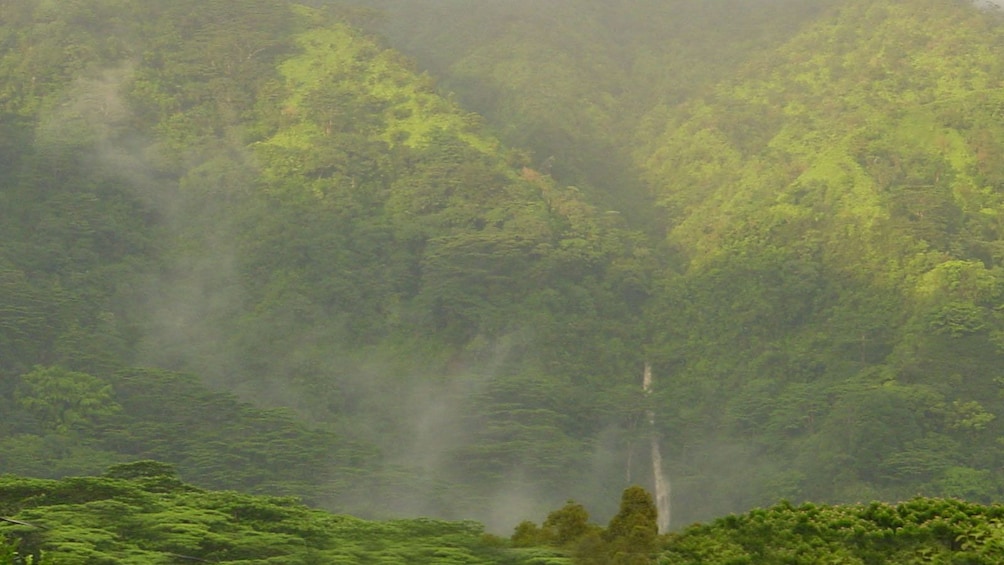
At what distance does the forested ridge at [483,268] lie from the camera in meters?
53.7

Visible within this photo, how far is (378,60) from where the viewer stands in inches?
3169

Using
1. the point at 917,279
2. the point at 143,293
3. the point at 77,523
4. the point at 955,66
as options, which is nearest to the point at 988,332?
the point at 917,279

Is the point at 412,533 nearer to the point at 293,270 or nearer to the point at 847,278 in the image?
the point at 847,278

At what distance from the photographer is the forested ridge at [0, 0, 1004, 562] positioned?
5369 cm

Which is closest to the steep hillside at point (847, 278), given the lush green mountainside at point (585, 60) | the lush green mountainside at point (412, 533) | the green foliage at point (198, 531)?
the lush green mountainside at point (585, 60)

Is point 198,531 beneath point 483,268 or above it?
beneath

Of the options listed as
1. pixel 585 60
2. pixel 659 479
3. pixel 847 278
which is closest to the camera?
pixel 659 479

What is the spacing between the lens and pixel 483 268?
66.2 m

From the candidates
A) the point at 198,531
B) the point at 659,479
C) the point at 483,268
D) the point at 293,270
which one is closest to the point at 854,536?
the point at 198,531

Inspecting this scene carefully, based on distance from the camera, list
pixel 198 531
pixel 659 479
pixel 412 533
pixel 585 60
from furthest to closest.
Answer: pixel 585 60
pixel 659 479
pixel 412 533
pixel 198 531

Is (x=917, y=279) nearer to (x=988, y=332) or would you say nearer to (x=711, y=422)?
(x=988, y=332)

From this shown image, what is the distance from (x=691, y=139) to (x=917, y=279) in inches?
1042

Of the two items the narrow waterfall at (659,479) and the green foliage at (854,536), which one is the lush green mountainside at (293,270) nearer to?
the narrow waterfall at (659,479)

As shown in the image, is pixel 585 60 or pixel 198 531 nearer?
pixel 198 531
